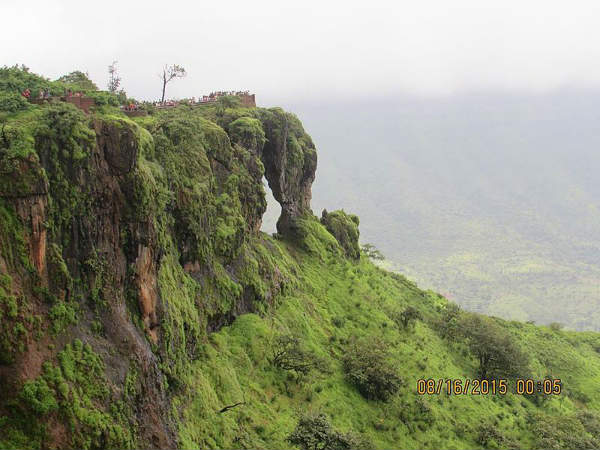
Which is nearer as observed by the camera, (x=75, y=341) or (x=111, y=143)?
(x=75, y=341)

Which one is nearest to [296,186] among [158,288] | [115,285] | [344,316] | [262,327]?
[344,316]

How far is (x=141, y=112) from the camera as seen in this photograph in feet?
123

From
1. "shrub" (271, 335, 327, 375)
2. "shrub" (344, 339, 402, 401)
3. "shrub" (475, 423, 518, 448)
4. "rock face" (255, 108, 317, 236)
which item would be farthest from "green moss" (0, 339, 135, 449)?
"rock face" (255, 108, 317, 236)

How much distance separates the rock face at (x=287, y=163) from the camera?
5662cm

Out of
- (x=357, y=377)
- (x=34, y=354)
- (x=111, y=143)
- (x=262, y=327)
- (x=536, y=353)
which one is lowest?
(x=536, y=353)

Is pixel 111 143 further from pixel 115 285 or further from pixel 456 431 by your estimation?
pixel 456 431

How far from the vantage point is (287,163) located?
58.8m

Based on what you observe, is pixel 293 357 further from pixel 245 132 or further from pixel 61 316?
pixel 245 132

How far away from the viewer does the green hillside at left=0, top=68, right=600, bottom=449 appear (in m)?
20.5

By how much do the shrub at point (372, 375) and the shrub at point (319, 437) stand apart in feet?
33.8

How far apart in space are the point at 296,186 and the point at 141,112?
25902mm

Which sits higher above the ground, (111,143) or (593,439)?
(111,143)

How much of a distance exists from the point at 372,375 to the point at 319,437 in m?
12.3

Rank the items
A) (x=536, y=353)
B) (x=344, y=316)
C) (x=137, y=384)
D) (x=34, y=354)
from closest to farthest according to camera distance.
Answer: (x=34, y=354)
(x=137, y=384)
(x=344, y=316)
(x=536, y=353)
